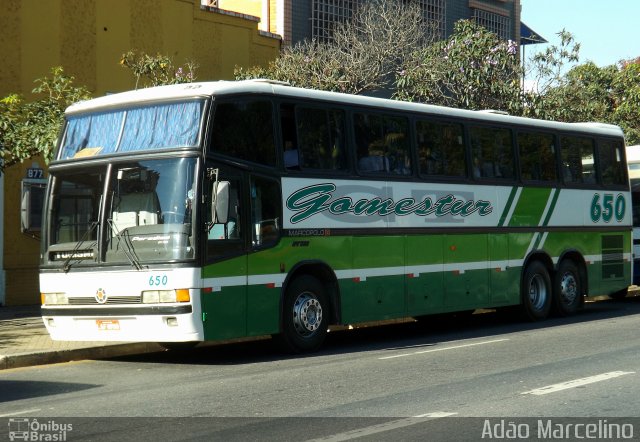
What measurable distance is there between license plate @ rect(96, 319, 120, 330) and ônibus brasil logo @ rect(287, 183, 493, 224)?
8.77 feet

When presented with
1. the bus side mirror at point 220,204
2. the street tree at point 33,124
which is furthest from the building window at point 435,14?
the bus side mirror at point 220,204

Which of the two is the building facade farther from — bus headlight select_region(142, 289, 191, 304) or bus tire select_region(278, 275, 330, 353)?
bus headlight select_region(142, 289, 191, 304)

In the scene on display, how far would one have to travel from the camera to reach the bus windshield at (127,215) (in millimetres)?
12570

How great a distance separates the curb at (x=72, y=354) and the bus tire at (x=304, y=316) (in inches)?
85.6

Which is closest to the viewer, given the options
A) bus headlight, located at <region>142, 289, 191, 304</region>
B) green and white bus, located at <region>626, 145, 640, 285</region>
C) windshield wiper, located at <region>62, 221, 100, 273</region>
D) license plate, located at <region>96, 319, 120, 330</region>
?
bus headlight, located at <region>142, 289, 191, 304</region>

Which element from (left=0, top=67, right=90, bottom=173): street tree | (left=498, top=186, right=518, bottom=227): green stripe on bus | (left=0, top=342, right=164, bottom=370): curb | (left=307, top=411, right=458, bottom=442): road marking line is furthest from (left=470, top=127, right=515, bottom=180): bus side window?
(left=307, top=411, right=458, bottom=442): road marking line

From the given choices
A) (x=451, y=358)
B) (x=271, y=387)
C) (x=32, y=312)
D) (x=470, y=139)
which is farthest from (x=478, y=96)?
(x=271, y=387)

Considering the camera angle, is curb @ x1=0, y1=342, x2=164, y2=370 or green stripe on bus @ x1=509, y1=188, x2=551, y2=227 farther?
green stripe on bus @ x1=509, y1=188, x2=551, y2=227

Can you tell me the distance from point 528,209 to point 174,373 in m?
8.46

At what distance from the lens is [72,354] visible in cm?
1383

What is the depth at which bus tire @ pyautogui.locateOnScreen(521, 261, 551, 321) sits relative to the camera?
734 inches

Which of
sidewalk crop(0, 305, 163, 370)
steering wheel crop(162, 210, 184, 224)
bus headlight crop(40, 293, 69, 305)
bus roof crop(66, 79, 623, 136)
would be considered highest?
bus roof crop(66, 79, 623, 136)

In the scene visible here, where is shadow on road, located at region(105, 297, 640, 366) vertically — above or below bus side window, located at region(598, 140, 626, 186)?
below

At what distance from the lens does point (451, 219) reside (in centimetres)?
1675
